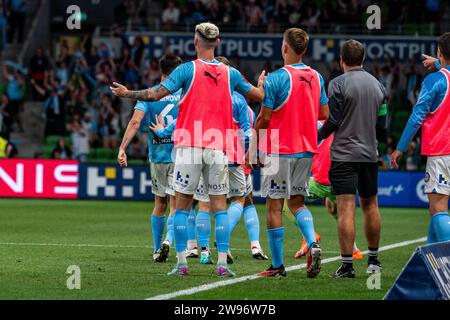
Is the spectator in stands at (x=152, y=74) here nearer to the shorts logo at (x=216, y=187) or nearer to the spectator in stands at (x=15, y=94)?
the spectator in stands at (x=15, y=94)

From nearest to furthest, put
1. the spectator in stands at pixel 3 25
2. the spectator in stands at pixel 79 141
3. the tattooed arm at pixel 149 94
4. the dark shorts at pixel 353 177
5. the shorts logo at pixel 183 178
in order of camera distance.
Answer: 1. the tattooed arm at pixel 149 94
2. the shorts logo at pixel 183 178
3. the dark shorts at pixel 353 177
4. the spectator in stands at pixel 79 141
5. the spectator in stands at pixel 3 25

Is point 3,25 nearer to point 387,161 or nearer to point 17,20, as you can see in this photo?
point 17,20

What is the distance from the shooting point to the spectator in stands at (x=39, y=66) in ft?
101

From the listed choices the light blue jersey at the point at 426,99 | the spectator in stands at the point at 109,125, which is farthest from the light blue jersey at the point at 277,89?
the spectator in stands at the point at 109,125

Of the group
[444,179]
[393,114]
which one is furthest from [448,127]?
[393,114]

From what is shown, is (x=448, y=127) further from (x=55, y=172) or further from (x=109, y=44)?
(x=109, y=44)

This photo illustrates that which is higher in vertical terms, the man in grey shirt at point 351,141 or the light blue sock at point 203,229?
the man in grey shirt at point 351,141

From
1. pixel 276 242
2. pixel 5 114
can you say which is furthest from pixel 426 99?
pixel 5 114

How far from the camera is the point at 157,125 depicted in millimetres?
13055

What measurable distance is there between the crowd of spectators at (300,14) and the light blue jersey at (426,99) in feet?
63.4

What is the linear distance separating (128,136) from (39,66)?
1896 cm

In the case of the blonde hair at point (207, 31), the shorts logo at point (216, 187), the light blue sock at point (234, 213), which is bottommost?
the light blue sock at point (234, 213)

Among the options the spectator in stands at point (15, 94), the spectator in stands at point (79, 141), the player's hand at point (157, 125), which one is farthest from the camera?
the spectator in stands at point (15, 94)

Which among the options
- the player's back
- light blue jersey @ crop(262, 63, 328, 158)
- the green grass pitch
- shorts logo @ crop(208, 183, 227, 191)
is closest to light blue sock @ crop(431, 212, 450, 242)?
the green grass pitch
